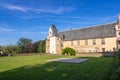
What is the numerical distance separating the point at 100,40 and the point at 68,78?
30.6m

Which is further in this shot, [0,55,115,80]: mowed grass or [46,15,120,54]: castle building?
[46,15,120,54]: castle building

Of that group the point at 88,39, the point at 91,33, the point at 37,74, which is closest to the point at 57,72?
the point at 37,74

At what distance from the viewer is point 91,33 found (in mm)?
38062

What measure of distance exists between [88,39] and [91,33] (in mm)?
2123

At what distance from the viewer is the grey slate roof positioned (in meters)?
34.3

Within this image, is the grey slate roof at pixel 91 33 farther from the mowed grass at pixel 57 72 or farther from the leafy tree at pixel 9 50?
the mowed grass at pixel 57 72

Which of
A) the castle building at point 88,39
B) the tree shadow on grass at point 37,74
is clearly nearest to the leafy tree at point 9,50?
the castle building at point 88,39

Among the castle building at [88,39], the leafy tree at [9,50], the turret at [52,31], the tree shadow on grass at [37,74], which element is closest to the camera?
the tree shadow on grass at [37,74]

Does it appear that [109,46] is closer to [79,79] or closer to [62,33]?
[62,33]

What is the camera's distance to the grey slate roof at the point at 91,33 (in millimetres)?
34309

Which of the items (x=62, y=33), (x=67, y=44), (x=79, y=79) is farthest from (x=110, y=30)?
(x=79, y=79)

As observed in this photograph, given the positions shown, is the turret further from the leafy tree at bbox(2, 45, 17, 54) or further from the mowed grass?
the mowed grass

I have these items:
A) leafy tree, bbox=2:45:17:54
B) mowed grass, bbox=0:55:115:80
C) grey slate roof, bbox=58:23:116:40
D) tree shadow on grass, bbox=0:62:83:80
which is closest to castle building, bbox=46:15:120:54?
grey slate roof, bbox=58:23:116:40

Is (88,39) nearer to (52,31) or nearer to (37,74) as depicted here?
(52,31)
